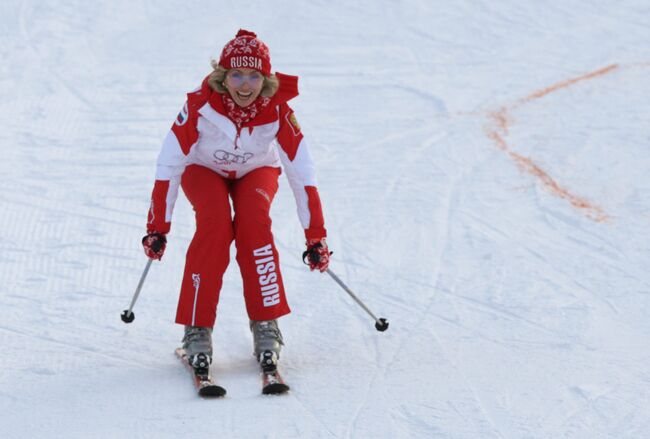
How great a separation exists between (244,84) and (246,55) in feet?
0.40

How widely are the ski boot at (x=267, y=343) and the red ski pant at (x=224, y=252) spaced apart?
41 mm

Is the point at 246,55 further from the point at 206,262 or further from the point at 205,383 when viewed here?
the point at 205,383

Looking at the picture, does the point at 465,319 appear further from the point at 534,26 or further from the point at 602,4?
the point at 602,4

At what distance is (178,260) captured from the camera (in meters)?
5.98

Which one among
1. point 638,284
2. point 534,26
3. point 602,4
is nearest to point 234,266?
point 638,284

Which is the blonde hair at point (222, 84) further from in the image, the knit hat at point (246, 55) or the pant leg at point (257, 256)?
the pant leg at point (257, 256)

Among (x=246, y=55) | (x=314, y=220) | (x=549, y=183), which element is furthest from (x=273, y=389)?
(x=549, y=183)

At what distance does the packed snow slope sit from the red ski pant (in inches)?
11.9

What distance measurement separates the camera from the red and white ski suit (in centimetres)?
441

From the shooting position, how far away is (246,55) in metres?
4.41

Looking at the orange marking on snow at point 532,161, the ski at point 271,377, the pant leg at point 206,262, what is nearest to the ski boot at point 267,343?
the ski at point 271,377

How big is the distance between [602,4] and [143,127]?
525 cm

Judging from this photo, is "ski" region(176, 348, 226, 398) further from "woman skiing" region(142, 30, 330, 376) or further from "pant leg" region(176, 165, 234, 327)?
"pant leg" region(176, 165, 234, 327)

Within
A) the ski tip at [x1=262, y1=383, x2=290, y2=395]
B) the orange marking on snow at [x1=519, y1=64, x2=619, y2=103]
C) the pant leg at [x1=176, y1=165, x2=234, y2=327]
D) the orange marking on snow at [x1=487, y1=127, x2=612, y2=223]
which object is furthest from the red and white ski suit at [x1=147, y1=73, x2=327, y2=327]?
the orange marking on snow at [x1=519, y1=64, x2=619, y2=103]
